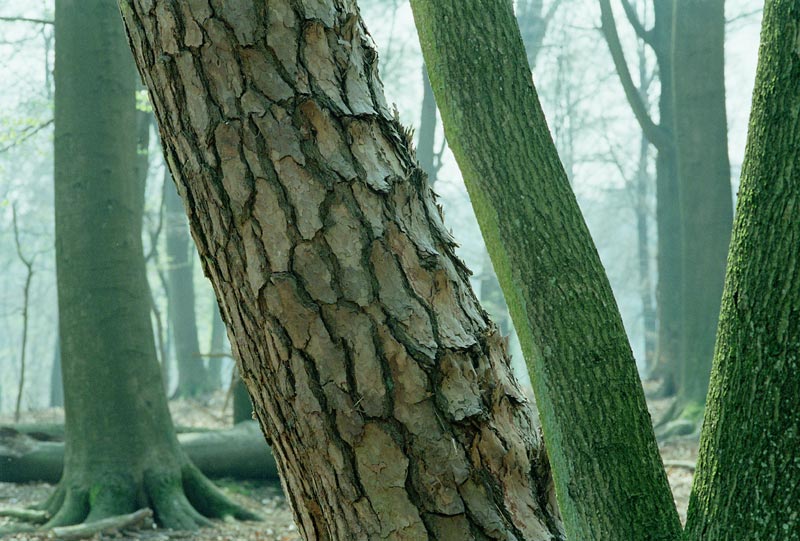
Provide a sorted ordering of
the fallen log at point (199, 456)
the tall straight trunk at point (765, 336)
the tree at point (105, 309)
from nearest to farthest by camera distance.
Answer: the tall straight trunk at point (765, 336) < the tree at point (105, 309) < the fallen log at point (199, 456)

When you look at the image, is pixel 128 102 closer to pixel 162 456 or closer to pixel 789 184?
pixel 162 456

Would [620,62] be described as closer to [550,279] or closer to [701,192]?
[701,192]

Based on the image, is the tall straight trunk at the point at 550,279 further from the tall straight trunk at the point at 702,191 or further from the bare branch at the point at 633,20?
the bare branch at the point at 633,20

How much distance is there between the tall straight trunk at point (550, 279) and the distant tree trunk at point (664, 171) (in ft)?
39.3

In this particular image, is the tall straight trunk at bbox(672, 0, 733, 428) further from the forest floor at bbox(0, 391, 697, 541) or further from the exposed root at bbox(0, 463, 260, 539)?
the exposed root at bbox(0, 463, 260, 539)

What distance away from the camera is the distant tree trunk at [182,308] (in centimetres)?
1825

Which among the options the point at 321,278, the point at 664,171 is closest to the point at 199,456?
the point at 321,278

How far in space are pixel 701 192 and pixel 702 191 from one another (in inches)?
0.7

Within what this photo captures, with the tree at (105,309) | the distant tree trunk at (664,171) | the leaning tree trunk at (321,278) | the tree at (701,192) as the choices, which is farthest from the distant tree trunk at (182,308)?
the leaning tree trunk at (321,278)

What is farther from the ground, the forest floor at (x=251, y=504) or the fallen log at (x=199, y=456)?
the fallen log at (x=199, y=456)

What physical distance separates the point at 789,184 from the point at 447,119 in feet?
3.21

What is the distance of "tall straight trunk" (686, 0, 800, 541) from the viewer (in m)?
1.31

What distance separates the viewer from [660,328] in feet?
53.9

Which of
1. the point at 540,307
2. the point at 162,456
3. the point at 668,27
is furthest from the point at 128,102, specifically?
the point at 668,27
